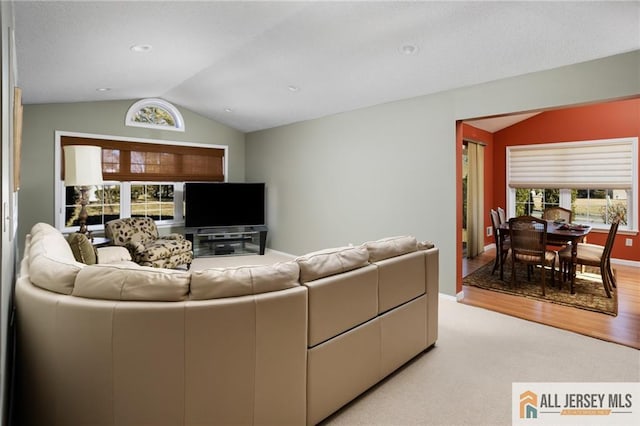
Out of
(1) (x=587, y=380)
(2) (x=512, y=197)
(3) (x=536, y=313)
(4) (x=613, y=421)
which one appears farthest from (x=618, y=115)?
(4) (x=613, y=421)

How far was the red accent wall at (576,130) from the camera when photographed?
5.63 meters

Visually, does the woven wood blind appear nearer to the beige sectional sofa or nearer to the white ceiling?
the white ceiling

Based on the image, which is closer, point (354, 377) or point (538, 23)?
point (354, 377)

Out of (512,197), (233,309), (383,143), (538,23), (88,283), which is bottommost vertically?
(233,309)

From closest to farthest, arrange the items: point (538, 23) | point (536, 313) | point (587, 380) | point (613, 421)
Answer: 1. point (613, 421)
2. point (587, 380)
3. point (538, 23)
4. point (536, 313)

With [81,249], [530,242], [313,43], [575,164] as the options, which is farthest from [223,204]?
[575,164]

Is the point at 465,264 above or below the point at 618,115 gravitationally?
below

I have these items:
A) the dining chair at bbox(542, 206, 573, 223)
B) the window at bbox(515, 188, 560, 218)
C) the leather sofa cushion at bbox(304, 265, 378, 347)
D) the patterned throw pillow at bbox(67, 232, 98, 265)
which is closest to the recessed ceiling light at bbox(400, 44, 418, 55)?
the leather sofa cushion at bbox(304, 265, 378, 347)

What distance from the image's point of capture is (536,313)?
3693 millimetres

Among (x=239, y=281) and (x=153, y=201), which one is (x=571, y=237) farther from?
(x=153, y=201)

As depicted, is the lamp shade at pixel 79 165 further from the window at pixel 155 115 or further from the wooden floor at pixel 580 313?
the wooden floor at pixel 580 313

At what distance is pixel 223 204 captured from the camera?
21.9 ft

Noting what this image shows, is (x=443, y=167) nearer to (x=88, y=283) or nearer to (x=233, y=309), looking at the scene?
(x=233, y=309)

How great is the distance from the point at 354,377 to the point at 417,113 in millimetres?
3320
